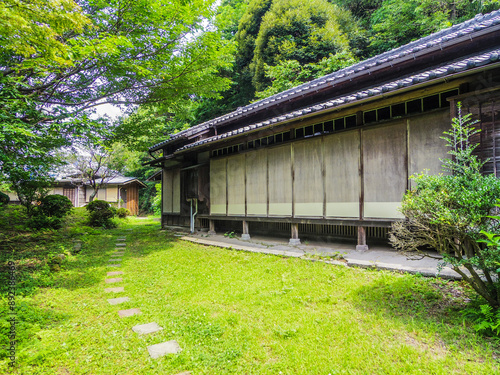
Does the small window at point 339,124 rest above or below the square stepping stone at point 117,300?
above

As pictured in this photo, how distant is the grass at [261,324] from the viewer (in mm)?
2461

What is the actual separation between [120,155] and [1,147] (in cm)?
1518

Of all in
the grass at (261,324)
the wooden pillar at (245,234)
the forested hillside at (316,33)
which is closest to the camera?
the grass at (261,324)

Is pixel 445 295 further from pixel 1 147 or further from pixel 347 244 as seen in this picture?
pixel 1 147

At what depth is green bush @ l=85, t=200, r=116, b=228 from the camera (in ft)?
43.0

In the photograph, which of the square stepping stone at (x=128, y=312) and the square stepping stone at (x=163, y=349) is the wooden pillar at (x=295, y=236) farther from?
the square stepping stone at (x=163, y=349)

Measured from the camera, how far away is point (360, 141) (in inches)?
237

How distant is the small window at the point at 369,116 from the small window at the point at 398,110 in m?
0.38

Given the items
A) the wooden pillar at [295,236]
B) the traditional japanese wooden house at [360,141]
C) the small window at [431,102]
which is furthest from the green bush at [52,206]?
the small window at [431,102]

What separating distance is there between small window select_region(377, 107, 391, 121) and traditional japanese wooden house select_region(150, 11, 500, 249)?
0.09 ft

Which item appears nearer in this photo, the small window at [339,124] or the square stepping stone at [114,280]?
the square stepping stone at [114,280]

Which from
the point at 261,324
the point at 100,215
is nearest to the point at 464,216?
the point at 261,324

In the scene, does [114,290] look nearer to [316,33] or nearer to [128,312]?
[128,312]

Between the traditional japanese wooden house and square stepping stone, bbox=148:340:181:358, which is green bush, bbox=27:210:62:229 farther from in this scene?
square stepping stone, bbox=148:340:181:358
